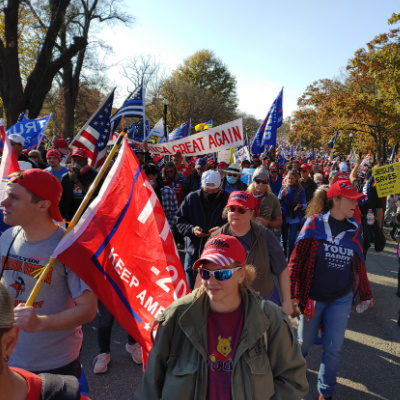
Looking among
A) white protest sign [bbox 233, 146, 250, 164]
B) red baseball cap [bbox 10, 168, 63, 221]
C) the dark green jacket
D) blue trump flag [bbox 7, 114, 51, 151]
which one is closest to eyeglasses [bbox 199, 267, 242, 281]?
the dark green jacket

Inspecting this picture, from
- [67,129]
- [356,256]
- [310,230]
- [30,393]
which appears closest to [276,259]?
[310,230]

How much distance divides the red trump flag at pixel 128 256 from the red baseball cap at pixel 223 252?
0.30 meters

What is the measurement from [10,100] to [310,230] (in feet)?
52.0

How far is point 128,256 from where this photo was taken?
2191mm

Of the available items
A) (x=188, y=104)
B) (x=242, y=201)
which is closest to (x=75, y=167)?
(x=242, y=201)

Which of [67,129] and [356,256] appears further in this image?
[67,129]

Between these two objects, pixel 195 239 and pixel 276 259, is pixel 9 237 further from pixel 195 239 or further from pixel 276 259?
pixel 195 239

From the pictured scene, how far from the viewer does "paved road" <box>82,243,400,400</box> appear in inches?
133

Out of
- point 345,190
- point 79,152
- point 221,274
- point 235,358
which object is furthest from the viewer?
point 79,152

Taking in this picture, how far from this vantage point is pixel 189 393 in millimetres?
1801

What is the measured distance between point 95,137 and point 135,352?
2.30 metres

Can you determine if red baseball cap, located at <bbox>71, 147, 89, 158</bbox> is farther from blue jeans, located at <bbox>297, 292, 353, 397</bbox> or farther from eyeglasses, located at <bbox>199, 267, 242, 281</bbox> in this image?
blue jeans, located at <bbox>297, 292, 353, 397</bbox>

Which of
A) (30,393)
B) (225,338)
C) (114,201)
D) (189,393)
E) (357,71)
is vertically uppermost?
(357,71)

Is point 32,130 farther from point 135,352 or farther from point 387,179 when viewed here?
point 387,179
